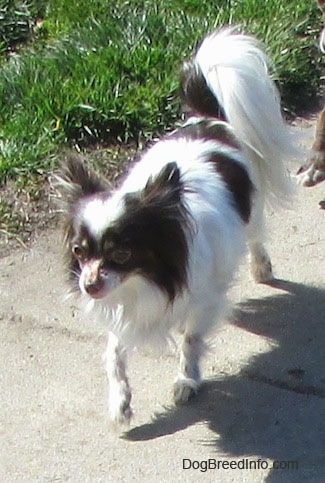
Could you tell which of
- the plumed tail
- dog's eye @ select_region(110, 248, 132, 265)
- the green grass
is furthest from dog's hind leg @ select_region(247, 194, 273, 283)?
the green grass

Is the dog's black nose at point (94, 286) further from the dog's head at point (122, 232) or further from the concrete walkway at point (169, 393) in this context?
the concrete walkway at point (169, 393)

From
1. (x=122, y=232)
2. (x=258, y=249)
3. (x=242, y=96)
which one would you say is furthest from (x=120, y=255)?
(x=258, y=249)

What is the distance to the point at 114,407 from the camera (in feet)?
13.4

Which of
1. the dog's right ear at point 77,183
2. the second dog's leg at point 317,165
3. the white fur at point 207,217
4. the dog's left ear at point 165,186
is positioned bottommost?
the second dog's leg at point 317,165

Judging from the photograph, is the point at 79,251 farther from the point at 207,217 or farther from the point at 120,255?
the point at 207,217

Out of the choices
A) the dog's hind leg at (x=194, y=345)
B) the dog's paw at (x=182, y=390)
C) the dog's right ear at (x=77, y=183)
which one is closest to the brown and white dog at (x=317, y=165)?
the dog's hind leg at (x=194, y=345)

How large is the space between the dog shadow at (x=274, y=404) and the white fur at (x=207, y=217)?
0.11 meters

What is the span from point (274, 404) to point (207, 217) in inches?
26.1

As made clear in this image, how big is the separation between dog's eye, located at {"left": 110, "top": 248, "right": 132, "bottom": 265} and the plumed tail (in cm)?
94

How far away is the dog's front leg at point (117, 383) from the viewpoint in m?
4.08

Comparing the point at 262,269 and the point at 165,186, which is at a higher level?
the point at 165,186

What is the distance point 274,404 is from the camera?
4.18 m

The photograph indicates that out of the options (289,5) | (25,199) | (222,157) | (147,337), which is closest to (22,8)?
(289,5)

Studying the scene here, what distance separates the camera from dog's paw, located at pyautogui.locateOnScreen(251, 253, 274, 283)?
15.9 feet
